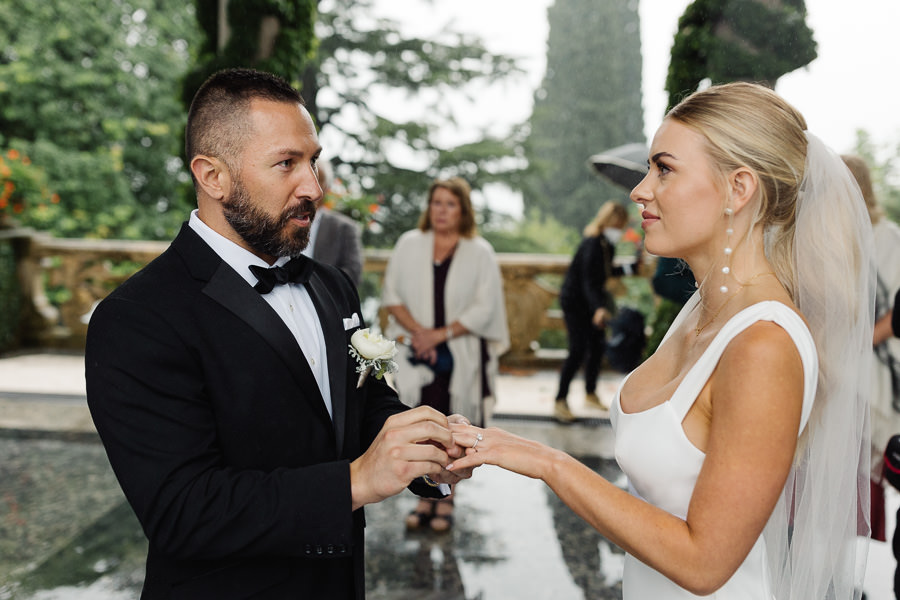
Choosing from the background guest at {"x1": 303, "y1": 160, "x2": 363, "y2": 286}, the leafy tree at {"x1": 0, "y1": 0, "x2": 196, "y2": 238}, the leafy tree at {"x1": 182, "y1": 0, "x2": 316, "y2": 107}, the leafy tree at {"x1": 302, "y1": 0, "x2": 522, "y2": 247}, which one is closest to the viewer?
the background guest at {"x1": 303, "y1": 160, "x2": 363, "y2": 286}

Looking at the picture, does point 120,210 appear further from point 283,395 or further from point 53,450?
point 283,395

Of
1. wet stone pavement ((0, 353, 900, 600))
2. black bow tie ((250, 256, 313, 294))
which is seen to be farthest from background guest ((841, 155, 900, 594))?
black bow tie ((250, 256, 313, 294))

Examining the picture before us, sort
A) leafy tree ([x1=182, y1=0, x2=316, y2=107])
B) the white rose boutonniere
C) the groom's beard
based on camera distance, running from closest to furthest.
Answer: the groom's beard, the white rose boutonniere, leafy tree ([x1=182, y1=0, x2=316, y2=107])

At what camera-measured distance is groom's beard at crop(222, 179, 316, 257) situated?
69.0 inches

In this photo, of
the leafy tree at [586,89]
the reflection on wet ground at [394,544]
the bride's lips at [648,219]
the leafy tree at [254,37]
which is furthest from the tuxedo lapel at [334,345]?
the leafy tree at [586,89]

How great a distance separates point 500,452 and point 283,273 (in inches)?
27.8

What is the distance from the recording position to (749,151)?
164 cm

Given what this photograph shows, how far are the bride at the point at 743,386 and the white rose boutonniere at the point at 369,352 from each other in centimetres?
29

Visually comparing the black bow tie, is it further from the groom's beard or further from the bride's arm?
the bride's arm

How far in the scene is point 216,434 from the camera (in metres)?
1.58

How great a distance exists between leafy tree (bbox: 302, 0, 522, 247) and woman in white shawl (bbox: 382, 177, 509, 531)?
9030 millimetres

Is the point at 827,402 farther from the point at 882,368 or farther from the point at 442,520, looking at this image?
the point at 442,520

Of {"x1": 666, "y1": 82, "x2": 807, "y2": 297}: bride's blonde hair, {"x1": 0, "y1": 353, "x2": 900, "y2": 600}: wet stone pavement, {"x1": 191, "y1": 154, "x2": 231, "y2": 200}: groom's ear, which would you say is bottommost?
{"x1": 0, "y1": 353, "x2": 900, "y2": 600}: wet stone pavement

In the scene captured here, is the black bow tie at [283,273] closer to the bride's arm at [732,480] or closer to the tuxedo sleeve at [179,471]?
the tuxedo sleeve at [179,471]
